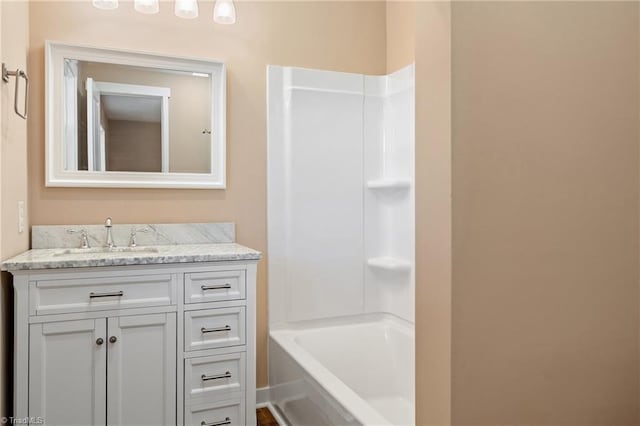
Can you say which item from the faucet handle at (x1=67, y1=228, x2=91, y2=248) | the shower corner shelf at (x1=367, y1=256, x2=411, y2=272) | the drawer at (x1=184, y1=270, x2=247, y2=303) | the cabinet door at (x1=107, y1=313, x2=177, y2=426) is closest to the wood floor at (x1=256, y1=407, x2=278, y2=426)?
the cabinet door at (x1=107, y1=313, x2=177, y2=426)

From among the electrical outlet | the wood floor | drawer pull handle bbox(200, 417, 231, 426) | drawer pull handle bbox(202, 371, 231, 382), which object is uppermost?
the electrical outlet

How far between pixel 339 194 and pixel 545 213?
5.83ft

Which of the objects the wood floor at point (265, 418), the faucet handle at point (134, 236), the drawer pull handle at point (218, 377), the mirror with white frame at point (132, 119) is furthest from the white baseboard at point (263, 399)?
the mirror with white frame at point (132, 119)

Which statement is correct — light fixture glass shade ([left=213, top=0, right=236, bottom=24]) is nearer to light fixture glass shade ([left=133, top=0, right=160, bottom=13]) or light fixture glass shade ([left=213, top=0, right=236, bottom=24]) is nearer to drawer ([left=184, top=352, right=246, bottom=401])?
light fixture glass shade ([left=133, top=0, right=160, bottom=13])

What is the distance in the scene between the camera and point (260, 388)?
8.89 feet

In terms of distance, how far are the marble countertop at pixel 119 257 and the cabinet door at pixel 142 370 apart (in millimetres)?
245

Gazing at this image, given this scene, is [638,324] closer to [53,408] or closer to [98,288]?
[98,288]

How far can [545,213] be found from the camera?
45.0 inches

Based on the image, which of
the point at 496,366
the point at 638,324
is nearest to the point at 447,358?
the point at 496,366

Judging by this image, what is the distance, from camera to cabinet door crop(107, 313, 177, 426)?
1.93m

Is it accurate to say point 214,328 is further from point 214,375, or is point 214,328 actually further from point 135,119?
point 135,119

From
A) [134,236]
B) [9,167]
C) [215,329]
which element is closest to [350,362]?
[215,329]

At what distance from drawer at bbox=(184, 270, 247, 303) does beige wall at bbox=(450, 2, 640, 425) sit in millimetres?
1294

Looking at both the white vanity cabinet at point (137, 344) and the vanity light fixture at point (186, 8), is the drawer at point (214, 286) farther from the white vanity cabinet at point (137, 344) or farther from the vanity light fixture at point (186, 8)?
the vanity light fixture at point (186, 8)
